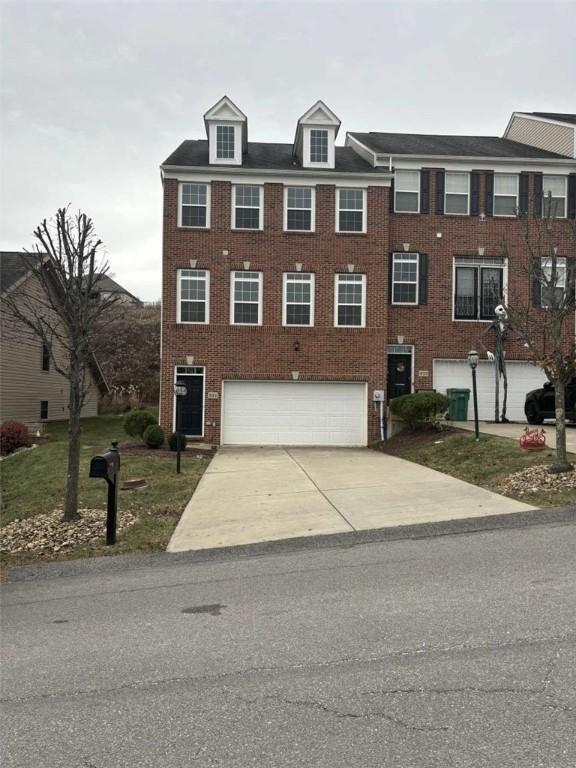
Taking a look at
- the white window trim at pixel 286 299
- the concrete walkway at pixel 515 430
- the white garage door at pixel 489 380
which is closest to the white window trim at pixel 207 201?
the white window trim at pixel 286 299

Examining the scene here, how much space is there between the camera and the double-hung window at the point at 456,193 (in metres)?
21.3

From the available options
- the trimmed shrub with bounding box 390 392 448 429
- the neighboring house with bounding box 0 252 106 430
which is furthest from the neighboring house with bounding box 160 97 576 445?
the neighboring house with bounding box 0 252 106 430

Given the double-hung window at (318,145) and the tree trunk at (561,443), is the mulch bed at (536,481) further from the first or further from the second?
the double-hung window at (318,145)

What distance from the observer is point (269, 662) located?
13.4 ft

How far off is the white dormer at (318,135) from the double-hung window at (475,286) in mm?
5624

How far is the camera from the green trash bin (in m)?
20.1

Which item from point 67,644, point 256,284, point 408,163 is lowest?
point 67,644

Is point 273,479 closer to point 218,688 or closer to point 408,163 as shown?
point 218,688

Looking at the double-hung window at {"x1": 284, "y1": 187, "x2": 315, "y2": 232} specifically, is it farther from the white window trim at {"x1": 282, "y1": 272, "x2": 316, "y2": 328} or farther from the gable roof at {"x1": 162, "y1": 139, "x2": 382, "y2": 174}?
the white window trim at {"x1": 282, "y1": 272, "x2": 316, "y2": 328}

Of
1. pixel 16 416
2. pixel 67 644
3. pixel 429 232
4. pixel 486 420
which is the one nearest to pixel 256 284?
pixel 429 232

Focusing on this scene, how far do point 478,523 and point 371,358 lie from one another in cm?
1298

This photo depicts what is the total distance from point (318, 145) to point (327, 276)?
4.53m

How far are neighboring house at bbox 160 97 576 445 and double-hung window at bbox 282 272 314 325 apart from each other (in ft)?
0.11

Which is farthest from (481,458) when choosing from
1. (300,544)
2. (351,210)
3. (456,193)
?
(456,193)
